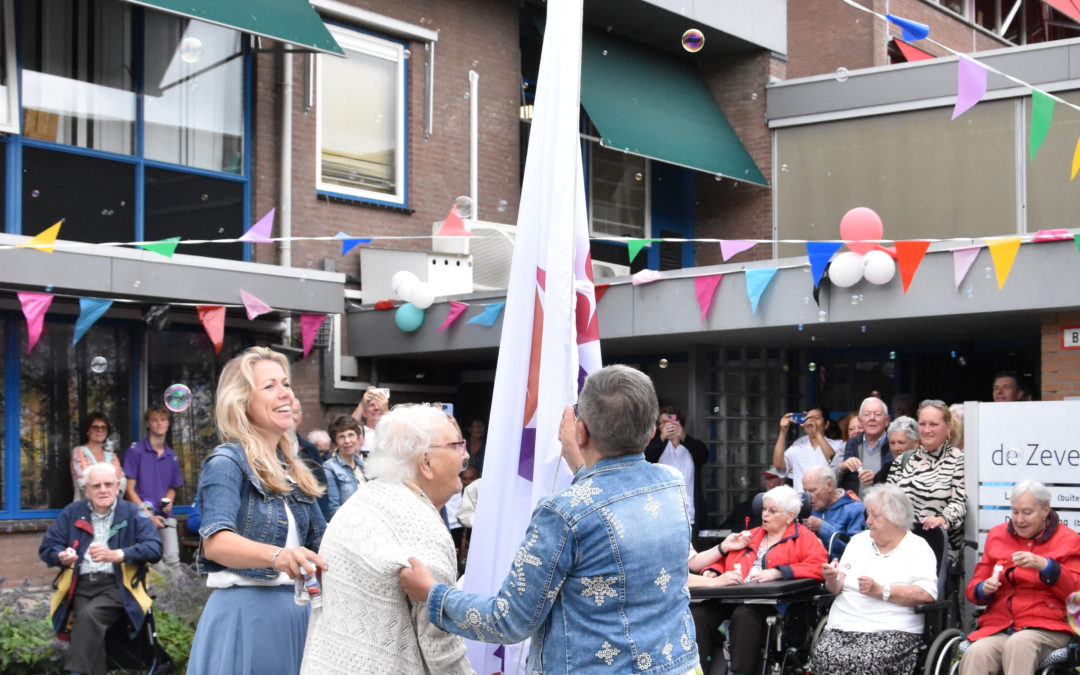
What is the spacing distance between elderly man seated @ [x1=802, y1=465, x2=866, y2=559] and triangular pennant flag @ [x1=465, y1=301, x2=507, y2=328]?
15.1 ft

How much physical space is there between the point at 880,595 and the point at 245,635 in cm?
444

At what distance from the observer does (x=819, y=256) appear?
10266mm

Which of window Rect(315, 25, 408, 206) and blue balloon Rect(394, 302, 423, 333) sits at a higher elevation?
window Rect(315, 25, 408, 206)

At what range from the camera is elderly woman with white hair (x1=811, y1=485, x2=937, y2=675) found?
22.8 ft

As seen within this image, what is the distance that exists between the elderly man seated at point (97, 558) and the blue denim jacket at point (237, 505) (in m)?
4.34

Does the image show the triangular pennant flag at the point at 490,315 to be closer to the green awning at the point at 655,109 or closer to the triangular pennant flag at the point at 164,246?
the triangular pennant flag at the point at 164,246

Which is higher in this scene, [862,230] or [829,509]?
[862,230]

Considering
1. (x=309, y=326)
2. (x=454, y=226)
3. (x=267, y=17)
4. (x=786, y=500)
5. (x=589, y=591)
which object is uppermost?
(x=267, y=17)

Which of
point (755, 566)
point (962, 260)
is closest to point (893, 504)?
point (755, 566)

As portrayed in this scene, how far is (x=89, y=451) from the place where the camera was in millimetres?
10633

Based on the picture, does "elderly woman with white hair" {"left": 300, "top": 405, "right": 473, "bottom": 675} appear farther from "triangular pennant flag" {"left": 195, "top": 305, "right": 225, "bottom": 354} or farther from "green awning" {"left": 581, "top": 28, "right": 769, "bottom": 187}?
"green awning" {"left": 581, "top": 28, "right": 769, "bottom": 187}

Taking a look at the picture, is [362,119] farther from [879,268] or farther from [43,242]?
[879,268]

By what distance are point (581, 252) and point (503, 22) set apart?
12.1 metres

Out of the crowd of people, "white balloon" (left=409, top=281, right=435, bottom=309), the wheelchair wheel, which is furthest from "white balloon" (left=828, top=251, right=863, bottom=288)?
the crowd of people
